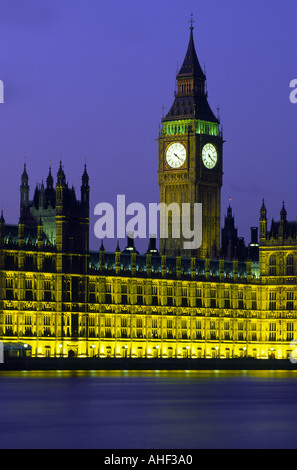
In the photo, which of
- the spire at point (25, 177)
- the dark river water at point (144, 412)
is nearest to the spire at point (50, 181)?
the spire at point (25, 177)

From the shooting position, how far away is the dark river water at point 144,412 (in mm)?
88688

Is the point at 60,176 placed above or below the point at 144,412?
above

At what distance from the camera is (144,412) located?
10881cm

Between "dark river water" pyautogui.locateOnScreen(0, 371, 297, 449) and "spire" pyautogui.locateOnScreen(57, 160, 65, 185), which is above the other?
"spire" pyautogui.locateOnScreen(57, 160, 65, 185)

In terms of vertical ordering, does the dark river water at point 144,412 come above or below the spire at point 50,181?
below

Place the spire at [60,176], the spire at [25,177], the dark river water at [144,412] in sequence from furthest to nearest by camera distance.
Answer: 1. the spire at [25,177]
2. the spire at [60,176]
3. the dark river water at [144,412]

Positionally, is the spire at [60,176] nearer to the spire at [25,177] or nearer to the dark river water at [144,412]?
the spire at [25,177]

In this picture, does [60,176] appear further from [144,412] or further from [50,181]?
[144,412]

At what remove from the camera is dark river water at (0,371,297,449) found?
88.7m

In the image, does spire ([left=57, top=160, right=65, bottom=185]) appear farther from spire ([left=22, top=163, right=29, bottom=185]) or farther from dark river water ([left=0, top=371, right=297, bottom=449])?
dark river water ([left=0, top=371, right=297, bottom=449])


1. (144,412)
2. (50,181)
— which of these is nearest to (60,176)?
(50,181)

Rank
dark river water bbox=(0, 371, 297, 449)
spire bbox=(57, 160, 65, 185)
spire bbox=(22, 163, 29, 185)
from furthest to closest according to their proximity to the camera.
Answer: spire bbox=(22, 163, 29, 185) → spire bbox=(57, 160, 65, 185) → dark river water bbox=(0, 371, 297, 449)

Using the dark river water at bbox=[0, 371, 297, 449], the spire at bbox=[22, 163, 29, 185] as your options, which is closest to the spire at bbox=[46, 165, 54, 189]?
the spire at bbox=[22, 163, 29, 185]
